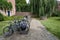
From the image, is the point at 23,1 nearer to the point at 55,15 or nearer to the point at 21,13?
the point at 21,13

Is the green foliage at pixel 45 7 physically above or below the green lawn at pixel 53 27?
above

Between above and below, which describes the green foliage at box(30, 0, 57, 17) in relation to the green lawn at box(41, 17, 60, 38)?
above

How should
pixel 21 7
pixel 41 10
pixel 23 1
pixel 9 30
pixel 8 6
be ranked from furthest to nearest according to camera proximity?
1. pixel 23 1
2. pixel 21 7
3. pixel 8 6
4. pixel 41 10
5. pixel 9 30

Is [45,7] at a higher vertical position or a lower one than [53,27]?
higher

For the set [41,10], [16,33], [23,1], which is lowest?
[16,33]

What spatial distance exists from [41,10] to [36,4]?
1.64 meters

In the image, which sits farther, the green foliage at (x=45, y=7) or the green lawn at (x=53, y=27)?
the green foliage at (x=45, y=7)

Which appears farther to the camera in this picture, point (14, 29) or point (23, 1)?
point (23, 1)

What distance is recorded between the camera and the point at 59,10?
38812 millimetres

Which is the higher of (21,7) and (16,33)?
(21,7)

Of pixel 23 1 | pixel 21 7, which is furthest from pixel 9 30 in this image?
pixel 23 1

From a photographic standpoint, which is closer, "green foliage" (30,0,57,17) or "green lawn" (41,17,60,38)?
"green lawn" (41,17,60,38)

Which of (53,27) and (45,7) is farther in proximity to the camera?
(45,7)

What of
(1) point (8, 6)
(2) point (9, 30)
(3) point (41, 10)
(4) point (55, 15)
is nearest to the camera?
(2) point (9, 30)
